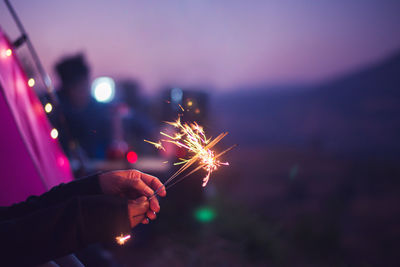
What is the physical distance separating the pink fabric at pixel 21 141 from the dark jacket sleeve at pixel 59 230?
923 millimetres

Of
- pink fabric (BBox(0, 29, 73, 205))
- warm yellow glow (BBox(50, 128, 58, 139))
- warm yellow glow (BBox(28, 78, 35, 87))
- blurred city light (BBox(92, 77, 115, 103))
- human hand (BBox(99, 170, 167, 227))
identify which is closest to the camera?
human hand (BBox(99, 170, 167, 227))

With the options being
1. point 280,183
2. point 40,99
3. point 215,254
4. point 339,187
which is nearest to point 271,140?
point 280,183

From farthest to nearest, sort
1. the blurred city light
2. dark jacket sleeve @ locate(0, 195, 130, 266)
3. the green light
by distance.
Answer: the blurred city light, the green light, dark jacket sleeve @ locate(0, 195, 130, 266)

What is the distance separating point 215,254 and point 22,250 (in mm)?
4118

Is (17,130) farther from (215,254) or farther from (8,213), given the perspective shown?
(215,254)

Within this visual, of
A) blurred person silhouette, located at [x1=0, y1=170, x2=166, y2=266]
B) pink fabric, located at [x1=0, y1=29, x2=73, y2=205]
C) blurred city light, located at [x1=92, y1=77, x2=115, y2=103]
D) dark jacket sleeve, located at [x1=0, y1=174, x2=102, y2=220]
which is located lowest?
blurred person silhouette, located at [x1=0, y1=170, x2=166, y2=266]

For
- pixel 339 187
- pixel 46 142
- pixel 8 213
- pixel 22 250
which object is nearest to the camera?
pixel 22 250

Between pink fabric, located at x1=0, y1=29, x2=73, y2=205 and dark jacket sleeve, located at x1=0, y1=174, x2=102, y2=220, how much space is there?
0.45 metres

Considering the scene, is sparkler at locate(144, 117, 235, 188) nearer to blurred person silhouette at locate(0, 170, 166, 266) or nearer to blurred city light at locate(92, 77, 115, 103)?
blurred person silhouette at locate(0, 170, 166, 266)

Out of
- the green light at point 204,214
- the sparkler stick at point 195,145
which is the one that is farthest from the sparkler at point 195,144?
the green light at point 204,214

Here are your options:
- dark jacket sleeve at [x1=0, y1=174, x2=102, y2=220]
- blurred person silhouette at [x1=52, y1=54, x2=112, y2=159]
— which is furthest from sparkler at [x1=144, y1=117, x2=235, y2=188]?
blurred person silhouette at [x1=52, y1=54, x2=112, y2=159]

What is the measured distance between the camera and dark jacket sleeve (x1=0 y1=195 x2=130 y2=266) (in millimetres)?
1028

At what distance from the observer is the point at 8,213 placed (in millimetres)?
1402

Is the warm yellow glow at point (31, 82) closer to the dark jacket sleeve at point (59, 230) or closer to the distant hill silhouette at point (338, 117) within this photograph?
the dark jacket sleeve at point (59, 230)
